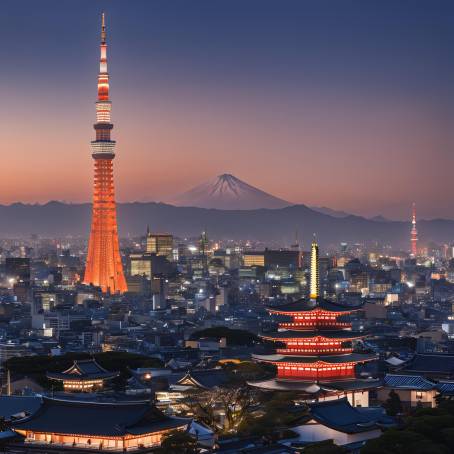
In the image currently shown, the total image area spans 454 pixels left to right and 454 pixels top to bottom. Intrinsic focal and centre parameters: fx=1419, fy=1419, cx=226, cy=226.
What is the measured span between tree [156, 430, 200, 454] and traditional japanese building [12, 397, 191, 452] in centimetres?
Result: 88

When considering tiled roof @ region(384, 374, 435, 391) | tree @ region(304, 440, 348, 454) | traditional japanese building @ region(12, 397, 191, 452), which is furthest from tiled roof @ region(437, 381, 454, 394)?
tree @ region(304, 440, 348, 454)

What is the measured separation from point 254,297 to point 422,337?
183ft

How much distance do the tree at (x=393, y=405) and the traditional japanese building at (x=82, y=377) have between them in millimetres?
8558

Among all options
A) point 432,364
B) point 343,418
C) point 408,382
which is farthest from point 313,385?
point 432,364

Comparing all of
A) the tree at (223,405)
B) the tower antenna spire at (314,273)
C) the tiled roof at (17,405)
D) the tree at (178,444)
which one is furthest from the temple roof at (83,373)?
the tree at (178,444)

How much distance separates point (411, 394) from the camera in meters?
35.6

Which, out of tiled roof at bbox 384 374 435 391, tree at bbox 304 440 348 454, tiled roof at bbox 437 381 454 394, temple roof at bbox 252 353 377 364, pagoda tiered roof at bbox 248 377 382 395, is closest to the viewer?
tree at bbox 304 440 348 454

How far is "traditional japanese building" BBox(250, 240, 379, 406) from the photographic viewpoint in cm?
3441

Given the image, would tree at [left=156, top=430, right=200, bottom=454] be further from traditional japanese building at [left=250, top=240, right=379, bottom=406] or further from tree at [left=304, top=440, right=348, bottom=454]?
traditional japanese building at [left=250, top=240, right=379, bottom=406]

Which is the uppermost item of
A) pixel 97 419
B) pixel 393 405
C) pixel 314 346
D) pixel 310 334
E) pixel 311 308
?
pixel 311 308

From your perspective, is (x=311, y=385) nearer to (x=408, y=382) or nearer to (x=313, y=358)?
(x=313, y=358)

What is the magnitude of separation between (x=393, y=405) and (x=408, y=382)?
310 cm

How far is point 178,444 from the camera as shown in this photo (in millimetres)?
25047

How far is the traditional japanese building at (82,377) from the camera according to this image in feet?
127
